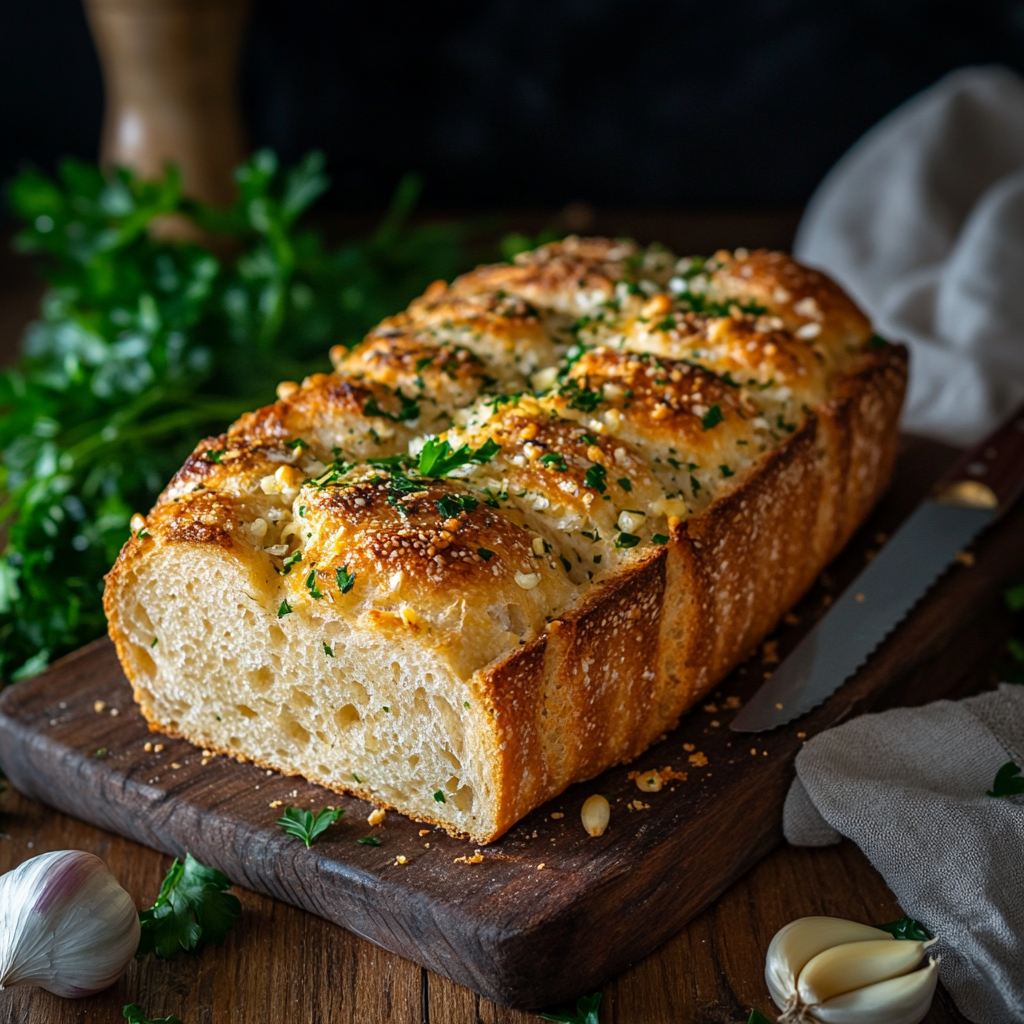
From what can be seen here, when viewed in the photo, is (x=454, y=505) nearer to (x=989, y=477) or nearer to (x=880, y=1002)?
(x=880, y=1002)

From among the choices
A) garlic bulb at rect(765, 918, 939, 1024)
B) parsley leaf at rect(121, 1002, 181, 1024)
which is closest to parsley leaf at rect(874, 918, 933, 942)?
garlic bulb at rect(765, 918, 939, 1024)

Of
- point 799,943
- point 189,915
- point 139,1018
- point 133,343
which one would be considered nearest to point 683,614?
point 799,943

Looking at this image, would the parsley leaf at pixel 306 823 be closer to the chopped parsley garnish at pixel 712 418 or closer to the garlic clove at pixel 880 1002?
the garlic clove at pixel 880 1002

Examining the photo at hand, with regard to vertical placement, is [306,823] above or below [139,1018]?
above

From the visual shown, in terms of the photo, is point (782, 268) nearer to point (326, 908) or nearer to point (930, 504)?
point (930, 504)

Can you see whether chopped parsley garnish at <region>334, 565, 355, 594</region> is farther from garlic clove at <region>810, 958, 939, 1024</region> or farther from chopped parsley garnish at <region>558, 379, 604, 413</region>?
garlic clove at <region>810, 958, 939, 1024</region>

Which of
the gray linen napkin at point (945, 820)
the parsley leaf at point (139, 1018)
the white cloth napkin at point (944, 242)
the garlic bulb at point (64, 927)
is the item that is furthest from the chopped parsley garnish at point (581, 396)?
the white cloth napkin at point (944, 242)
